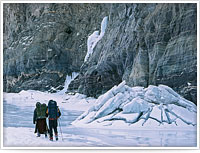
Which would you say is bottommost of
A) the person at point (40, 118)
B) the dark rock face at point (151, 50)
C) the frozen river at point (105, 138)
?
the frozen river at point (105, 138)

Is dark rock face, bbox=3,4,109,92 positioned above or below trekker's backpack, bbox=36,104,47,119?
above

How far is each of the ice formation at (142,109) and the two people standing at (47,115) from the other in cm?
215

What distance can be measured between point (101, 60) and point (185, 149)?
43.9 feet

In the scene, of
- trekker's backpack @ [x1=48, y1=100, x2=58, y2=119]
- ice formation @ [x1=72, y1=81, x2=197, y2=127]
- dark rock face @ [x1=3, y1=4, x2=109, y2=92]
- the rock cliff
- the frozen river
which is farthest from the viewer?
dark rock face @ [x1=3, y1=4, x2=109, y2=92]

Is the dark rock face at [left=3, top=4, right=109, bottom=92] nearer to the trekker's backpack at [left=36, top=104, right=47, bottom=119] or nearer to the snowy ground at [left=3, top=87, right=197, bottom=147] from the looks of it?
the snowy ground at [left=3, top=87, right=197, bottom=147]

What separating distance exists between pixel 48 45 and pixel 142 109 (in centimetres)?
2467

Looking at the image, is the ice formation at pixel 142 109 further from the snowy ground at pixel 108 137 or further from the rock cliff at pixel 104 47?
the rock cliff at pixel 104 47

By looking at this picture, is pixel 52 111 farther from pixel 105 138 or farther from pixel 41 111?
pixel 105 138

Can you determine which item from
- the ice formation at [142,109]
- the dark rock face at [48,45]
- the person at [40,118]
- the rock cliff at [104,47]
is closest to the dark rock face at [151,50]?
the rock cliff at [104,47]

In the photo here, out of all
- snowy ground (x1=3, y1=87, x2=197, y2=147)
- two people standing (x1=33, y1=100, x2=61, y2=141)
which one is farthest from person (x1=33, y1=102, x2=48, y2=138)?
snowy ground (x1=3, y1=87, x2=197, y2=147)

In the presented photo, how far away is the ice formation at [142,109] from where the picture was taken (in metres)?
8.13

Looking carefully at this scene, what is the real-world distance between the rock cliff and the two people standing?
17.9ft

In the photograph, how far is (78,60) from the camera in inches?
1211

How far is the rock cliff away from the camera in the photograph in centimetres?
1177
